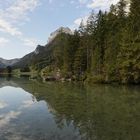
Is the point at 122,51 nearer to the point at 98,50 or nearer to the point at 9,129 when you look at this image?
the point at 98,50

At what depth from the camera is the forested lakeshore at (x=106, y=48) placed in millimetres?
56438

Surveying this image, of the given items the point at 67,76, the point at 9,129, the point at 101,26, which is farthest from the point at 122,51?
the point at 9,129

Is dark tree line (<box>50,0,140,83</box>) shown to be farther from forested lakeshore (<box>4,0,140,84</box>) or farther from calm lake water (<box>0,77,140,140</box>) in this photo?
calm lake water (<box>0,77,140,140</box>)

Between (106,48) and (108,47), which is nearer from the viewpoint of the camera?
(108,47)

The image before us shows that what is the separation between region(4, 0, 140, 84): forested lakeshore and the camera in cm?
5644

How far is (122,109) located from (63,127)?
8.50 meters

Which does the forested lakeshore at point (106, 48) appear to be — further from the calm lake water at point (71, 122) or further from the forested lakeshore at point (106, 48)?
the calm lake water at point (71, 122)

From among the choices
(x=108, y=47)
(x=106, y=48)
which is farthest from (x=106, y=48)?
(x=108, y=47)

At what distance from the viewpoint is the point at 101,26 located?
248 ft

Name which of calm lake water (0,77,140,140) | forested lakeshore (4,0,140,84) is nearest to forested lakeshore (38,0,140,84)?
forested lakeshore (4,0,140,84)

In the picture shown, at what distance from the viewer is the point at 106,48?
6881cm

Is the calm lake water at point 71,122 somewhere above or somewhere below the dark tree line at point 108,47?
below

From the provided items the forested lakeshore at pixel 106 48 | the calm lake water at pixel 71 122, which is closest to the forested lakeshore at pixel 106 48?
the forested lakeshore at pixel 106 48

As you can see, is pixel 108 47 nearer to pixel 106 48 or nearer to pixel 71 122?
pixel 106 48
